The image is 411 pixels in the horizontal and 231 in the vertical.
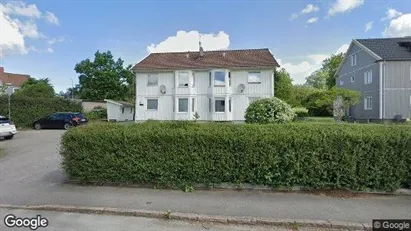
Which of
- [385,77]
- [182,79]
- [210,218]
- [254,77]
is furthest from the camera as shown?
[182,79]

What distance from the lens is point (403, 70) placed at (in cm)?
2400

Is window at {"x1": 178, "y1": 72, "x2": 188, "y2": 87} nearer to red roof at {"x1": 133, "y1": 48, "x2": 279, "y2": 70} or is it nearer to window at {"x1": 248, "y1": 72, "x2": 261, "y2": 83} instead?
red roof at {"x1": 133, "y1": 48, "x2": 279, "y2": 70}

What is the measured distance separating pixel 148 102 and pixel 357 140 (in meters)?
24.1

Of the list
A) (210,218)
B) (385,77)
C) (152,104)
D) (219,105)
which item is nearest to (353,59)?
(385,77)

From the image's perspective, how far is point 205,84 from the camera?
26.4 m

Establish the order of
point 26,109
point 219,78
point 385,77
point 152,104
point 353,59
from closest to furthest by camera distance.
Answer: point 26,109 < point 385,77 < point 219,78 < point 152,104 < point 353,59

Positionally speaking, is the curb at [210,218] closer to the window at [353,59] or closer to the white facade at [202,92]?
the white facade at [202,92]

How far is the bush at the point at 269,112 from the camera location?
7992 millimetres

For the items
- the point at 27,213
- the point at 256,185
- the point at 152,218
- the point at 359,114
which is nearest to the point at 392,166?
the point at 256,185

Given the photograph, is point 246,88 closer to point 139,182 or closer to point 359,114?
point 359,114

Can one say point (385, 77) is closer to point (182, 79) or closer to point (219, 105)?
point (219, 105)

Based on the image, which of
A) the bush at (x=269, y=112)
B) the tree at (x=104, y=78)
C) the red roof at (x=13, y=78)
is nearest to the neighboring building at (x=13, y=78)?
the red roof at (x=13, y=78)

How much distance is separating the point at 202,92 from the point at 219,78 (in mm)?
2328

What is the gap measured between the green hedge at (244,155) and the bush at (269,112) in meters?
2.08
